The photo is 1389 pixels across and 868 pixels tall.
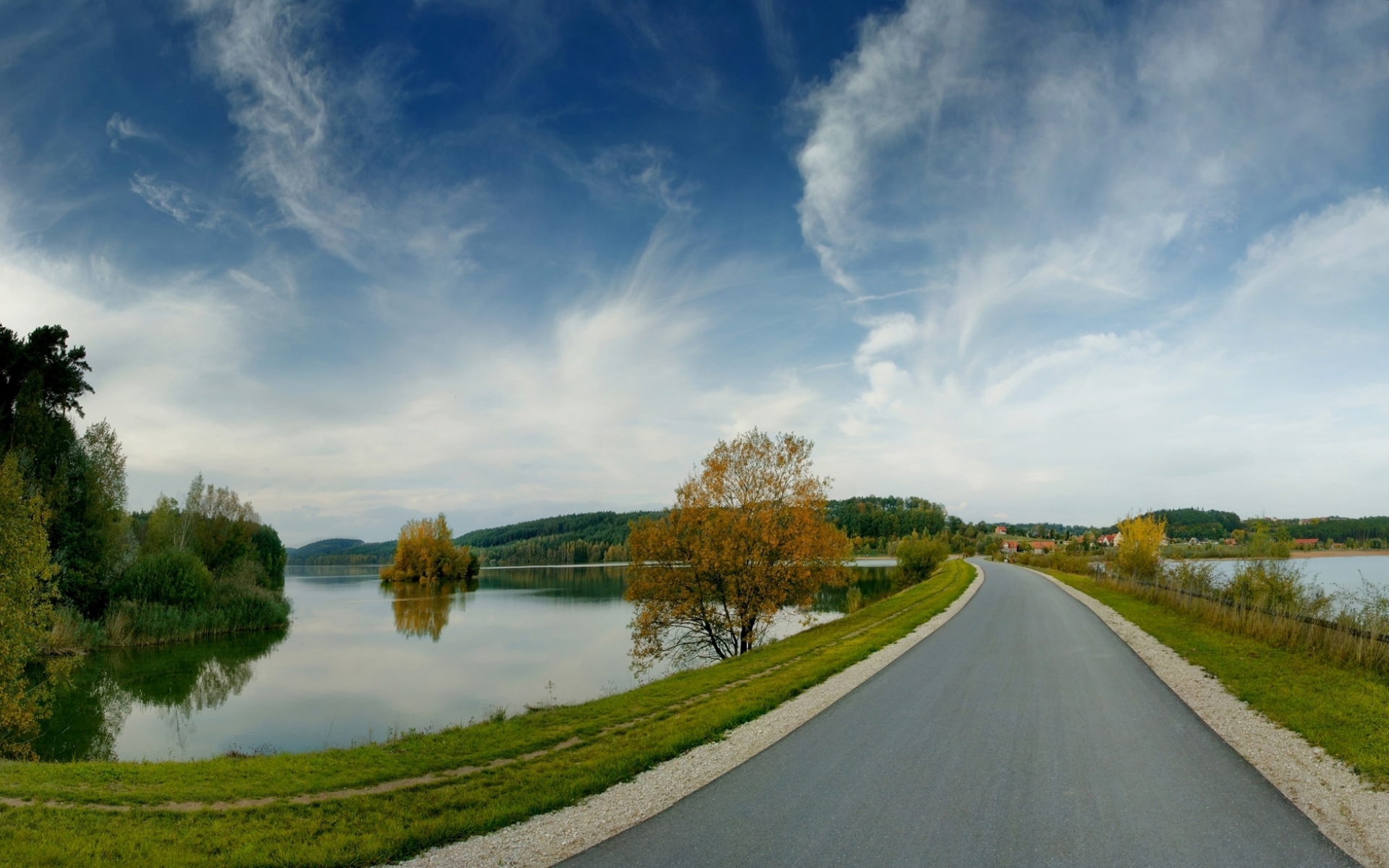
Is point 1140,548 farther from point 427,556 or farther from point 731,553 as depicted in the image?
point 427,556

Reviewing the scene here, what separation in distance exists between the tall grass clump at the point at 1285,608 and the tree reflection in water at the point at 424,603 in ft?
108

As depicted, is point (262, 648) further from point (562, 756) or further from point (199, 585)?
point (562, 756)

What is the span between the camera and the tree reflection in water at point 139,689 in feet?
53.9

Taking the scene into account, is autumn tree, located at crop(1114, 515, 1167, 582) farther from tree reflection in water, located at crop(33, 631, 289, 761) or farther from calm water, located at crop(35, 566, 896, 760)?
tree reflection in water, located at crop(33, 631, 289, 761)

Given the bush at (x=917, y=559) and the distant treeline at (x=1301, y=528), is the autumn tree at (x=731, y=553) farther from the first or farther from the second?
the distant treeline at (x=1301, y=528)

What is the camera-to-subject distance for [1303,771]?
730cm

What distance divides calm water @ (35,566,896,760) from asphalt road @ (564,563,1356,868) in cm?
1125

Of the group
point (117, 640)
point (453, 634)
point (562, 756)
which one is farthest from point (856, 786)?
point (117, 640)

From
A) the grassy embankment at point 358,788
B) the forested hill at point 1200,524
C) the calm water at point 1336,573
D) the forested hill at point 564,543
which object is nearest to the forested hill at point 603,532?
the forested hill at point 564,543

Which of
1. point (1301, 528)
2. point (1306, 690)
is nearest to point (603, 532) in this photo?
point (1301, 528)

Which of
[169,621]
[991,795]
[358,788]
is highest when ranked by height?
[991,795]

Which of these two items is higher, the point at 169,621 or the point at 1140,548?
the point at 1140,548

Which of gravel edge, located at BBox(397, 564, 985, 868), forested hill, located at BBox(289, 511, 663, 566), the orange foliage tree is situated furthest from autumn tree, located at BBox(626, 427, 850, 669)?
forested hill, located at BBox(289, 511, 663, 566)

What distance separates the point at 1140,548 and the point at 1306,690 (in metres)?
31.0
